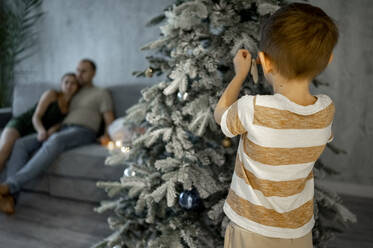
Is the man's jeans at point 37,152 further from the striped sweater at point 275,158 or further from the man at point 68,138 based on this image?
the striped sweater at point 275,158

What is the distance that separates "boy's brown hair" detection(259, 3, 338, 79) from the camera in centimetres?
82

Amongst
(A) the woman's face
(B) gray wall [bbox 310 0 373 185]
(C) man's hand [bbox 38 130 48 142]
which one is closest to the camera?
(B) gray wall [bbox 310 0 373 185]

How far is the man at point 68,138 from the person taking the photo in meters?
2.57

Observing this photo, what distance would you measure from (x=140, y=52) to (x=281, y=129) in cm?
271

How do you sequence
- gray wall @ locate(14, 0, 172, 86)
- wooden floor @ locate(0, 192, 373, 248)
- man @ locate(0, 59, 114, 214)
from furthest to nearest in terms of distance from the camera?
1. gray wall @ locate(14, 0, 172, 86)
2. man @ locate(0, 59, 114, 214)
3. wooden floor @ locate(0, 192, 373, 248)

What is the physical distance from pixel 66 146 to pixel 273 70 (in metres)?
2.31

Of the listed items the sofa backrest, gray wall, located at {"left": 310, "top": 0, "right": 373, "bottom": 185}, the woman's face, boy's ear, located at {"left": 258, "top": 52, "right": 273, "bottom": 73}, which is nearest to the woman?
the woman's face

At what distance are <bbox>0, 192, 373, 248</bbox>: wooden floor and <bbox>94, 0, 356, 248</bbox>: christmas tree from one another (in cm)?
63

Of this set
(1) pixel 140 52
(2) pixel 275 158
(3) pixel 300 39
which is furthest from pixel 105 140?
(3) pixel 300 39

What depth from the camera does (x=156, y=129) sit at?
5.19ft

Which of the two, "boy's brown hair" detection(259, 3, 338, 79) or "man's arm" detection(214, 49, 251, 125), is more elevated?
"boy's brown hair" detection(259, 3, 338, 79)

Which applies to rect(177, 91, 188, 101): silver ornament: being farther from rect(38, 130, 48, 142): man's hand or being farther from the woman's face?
the woman's face

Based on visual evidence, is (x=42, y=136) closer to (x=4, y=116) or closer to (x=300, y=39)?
(x=4, y=116)

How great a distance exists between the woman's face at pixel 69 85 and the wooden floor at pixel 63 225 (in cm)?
99
